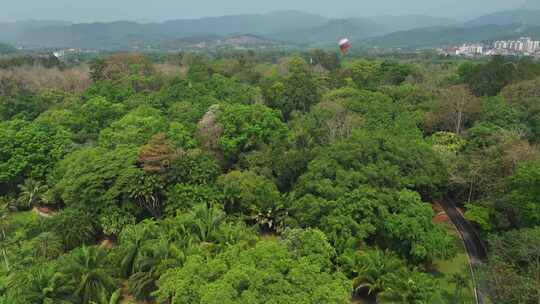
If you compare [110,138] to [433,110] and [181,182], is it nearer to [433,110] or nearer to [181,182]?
[181,182]

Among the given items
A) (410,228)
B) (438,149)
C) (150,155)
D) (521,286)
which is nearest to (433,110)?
(438,149)

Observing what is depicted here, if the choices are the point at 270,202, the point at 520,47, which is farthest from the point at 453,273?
the point at 520,47

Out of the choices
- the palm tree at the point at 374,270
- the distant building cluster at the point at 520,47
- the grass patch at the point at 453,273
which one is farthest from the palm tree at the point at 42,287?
the distant building cluster at the point at 520,47

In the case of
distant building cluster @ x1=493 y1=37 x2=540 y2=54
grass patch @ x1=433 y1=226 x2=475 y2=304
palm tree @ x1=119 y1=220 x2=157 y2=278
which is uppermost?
distant building cluster @ x1=493 y1=37 x2=540 y2=54

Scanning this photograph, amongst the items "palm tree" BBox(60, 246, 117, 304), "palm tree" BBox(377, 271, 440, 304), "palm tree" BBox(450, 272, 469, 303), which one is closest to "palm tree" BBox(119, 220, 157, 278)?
"palm tree" BBox(60, 246, 117, 304)

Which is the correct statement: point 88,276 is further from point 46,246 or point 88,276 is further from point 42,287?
point 46,246

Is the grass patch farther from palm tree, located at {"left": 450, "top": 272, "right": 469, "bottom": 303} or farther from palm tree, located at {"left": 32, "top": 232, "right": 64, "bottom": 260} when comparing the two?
palm tree, located at {"left": 32, "top": 232, "right": 64, "bottom": 260}
